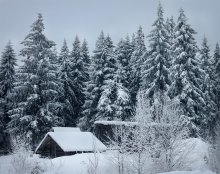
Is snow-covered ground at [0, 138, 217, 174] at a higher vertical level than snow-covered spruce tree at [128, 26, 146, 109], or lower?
lower

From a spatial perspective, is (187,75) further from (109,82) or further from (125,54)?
(125,54)

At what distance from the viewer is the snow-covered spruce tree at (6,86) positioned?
44.7 metres

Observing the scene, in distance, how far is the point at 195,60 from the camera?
3900 centimetres

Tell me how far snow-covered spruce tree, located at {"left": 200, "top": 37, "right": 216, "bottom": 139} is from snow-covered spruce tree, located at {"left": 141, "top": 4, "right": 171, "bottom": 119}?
6.34 meters

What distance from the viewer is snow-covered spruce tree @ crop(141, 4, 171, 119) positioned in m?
40.3

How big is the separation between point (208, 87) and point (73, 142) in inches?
829

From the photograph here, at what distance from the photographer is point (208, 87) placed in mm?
46188

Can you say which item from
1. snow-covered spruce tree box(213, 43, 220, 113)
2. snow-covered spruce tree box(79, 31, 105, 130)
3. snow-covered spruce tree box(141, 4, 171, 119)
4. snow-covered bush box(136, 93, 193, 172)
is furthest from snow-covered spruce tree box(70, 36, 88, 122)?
snow-covered bush box(136, 93, 193, 172)

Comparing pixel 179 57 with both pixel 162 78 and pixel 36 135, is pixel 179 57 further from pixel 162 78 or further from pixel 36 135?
pixel 36 135

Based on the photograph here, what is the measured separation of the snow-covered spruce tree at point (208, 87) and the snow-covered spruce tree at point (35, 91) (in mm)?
19274

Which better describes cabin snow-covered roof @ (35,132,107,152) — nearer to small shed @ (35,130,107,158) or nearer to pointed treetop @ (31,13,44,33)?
small shed @ (35,130,107,158)

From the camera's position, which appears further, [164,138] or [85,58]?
[85,58]

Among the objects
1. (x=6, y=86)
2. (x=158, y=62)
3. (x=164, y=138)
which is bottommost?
(x=164, y=138)

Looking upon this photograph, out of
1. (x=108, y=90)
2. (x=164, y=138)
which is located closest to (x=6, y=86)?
(x=108, y=90)
